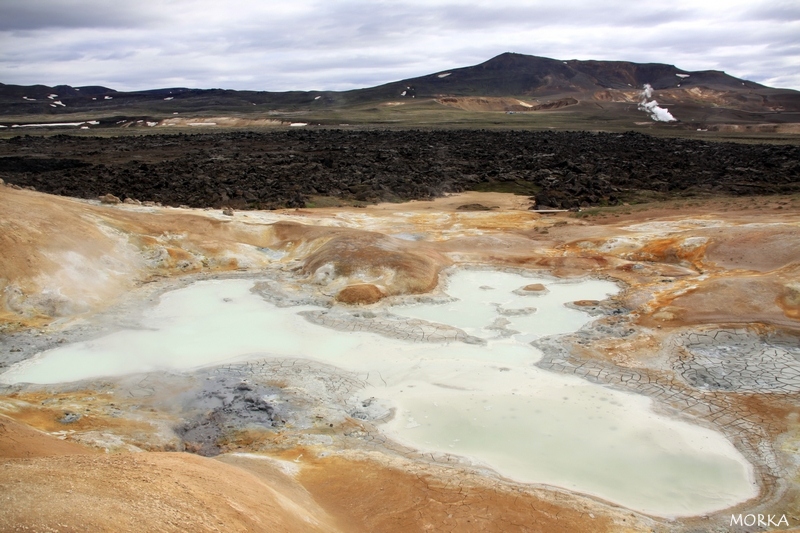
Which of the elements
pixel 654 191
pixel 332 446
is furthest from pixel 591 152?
pixel 332 446

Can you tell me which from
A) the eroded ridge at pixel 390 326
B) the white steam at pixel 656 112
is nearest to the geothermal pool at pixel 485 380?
the eroded ridge at pixel 390 326

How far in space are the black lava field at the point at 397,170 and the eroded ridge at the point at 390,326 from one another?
13.6 metres

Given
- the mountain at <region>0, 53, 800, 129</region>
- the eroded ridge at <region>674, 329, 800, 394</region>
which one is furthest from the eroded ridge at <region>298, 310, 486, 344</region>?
the mountain at <region>0, 53, 800, 129</region>

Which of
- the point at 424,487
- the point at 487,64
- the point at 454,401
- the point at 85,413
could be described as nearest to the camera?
the point at 424,487

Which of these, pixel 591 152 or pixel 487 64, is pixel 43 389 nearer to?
pixel 591 152

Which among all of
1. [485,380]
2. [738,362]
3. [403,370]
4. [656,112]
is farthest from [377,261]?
[656,112]

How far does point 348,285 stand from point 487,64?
431ft

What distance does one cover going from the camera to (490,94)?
119 metres

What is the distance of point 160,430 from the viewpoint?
8500 mm

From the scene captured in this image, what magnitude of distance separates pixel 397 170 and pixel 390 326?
22.5 m

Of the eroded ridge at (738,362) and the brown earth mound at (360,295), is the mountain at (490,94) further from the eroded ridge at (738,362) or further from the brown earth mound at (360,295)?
the eroded ridge at (738,362)

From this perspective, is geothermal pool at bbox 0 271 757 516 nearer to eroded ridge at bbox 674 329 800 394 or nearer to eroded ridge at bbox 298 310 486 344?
eroded ridge at bbox 298 310 486 344

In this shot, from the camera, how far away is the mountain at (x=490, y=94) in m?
98.2

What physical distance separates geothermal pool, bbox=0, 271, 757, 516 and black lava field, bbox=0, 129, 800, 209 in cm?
1285
